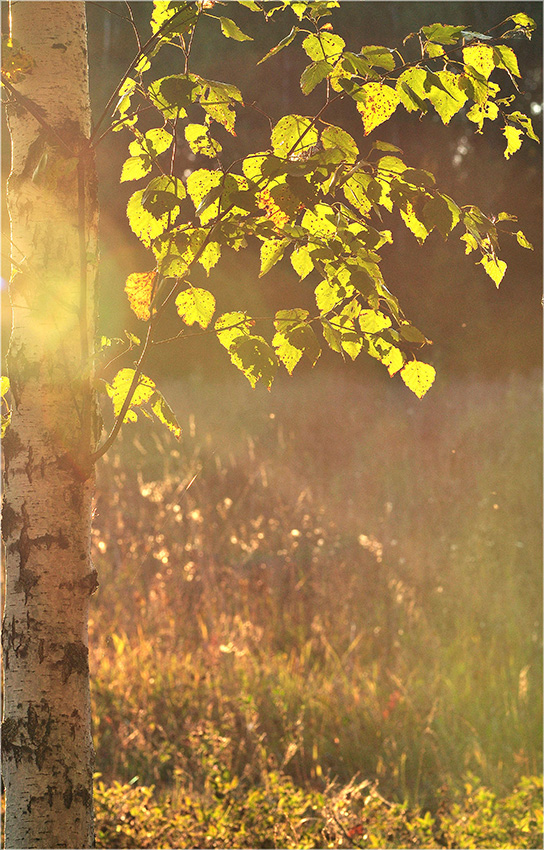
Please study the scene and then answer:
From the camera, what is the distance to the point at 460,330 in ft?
41.2

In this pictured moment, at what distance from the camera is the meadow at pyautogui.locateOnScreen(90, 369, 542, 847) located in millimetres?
3205

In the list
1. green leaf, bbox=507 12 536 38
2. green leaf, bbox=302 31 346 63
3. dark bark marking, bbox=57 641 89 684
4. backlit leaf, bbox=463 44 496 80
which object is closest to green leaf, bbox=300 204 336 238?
green leaf, bbox=302 31 346 63

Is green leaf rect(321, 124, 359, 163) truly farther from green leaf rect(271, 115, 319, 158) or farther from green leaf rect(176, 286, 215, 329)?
green leaf rect(176, 286, 215, 329)

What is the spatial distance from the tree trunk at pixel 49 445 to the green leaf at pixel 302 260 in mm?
520

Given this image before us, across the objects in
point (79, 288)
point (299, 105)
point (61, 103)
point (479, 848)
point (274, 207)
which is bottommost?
point (479, 848)

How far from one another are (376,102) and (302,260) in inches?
15.8

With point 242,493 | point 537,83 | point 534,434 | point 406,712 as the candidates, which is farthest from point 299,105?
point 406,712

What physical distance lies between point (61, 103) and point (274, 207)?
698 millimetres

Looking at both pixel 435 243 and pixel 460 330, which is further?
pixel 460 330

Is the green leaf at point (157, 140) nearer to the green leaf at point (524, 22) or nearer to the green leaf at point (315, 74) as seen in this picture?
the green leaf at point (315, 74)

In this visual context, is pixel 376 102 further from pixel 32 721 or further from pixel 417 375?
→ pixel 32 721

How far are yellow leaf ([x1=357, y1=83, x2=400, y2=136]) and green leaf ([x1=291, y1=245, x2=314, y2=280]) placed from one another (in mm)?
329

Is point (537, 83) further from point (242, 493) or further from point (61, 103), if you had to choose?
point (61, 103)

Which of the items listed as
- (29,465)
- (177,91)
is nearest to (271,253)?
(177,91)
